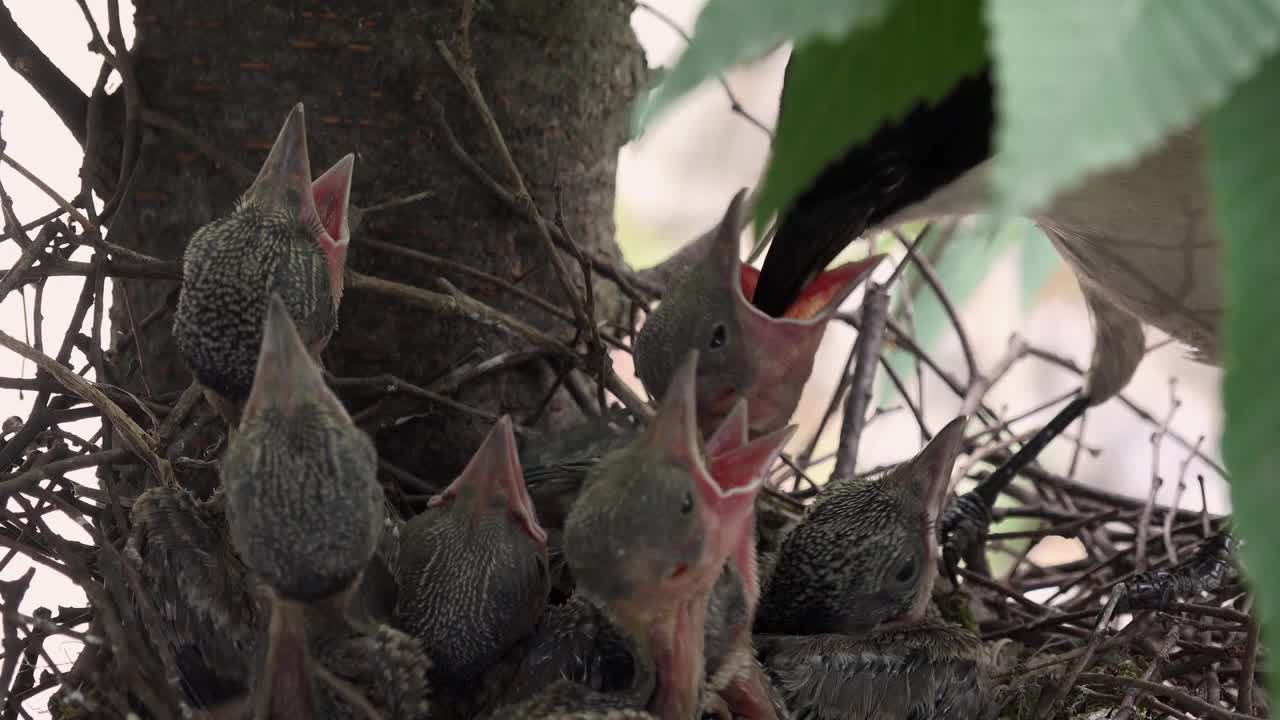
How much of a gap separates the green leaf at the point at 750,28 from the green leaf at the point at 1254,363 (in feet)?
0.48

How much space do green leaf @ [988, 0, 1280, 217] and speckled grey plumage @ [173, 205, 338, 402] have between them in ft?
2.86

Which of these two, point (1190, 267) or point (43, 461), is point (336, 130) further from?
point (1190, 267)

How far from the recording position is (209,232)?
1204mm

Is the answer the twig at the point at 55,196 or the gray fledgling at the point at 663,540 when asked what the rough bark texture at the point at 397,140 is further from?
the gray fledgling at the point at 663,540

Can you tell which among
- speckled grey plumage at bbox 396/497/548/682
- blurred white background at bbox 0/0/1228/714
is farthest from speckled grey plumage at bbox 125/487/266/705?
blurred white background at bbox 0/0/1228/714

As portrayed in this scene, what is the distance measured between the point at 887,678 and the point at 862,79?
0.90m

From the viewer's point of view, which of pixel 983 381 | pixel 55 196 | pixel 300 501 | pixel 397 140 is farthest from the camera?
pixel 983 381

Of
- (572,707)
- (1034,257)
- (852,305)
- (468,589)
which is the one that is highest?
(852,305)

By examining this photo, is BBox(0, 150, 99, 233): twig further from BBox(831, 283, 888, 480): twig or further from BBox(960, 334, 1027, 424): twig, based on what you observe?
BBox(960, 334, 1027, 424): twig

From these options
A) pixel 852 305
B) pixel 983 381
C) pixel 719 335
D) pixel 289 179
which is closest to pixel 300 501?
pixel 289 179

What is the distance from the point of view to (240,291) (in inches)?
46.1

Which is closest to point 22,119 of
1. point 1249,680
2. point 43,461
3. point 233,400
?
point 43,461

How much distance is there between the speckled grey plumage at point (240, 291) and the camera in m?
1.17

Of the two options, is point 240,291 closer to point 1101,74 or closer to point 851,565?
point 851,565
